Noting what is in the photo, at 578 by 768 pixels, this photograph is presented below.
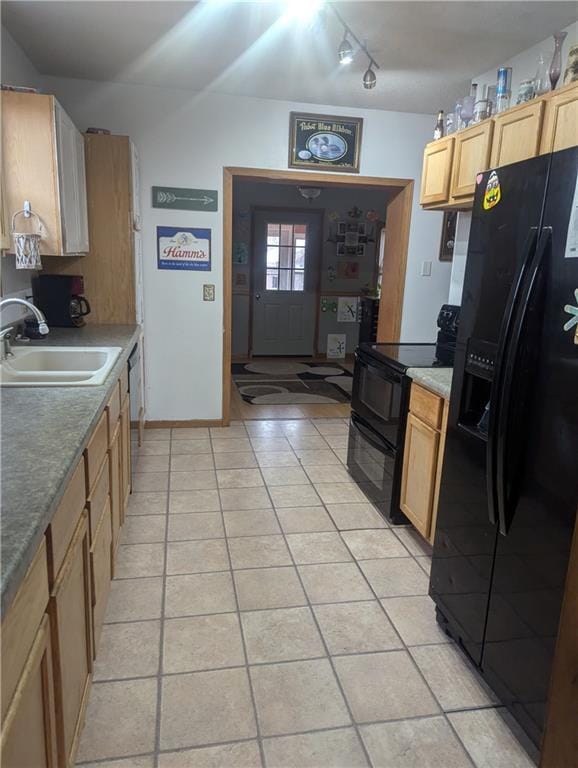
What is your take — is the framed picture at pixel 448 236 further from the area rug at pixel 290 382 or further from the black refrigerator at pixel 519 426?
the black refrigerator at pixel 519 426

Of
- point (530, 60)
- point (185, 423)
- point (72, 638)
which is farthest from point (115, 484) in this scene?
point (530, 60)

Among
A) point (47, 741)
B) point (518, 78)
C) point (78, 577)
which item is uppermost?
point (518, 78)

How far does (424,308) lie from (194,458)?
7.78 ft

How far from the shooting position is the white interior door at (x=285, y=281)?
740cm

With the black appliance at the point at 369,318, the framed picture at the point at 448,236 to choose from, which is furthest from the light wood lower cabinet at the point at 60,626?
the black appliance at the point at 369,318

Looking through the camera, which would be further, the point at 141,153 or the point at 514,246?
the point at 141,153

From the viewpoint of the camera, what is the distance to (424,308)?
4609 mm

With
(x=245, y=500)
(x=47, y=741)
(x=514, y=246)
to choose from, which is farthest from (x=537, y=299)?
(x=245, y=500)

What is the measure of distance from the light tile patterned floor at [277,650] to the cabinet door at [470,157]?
1840 mm

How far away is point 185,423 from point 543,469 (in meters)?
3.33

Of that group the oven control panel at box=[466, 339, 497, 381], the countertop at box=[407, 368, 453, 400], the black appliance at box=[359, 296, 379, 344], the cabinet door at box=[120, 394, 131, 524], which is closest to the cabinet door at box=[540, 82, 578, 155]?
the oven control panel at box=[466, 339, 497, 381]

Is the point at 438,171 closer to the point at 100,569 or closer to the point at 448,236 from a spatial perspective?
the point at 448,236

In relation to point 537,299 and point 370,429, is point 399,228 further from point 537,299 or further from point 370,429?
point 537,299

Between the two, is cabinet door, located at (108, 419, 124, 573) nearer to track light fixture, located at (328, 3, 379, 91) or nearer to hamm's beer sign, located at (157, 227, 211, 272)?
hamm's beer sign, located at (157, 227, 211, 272)
